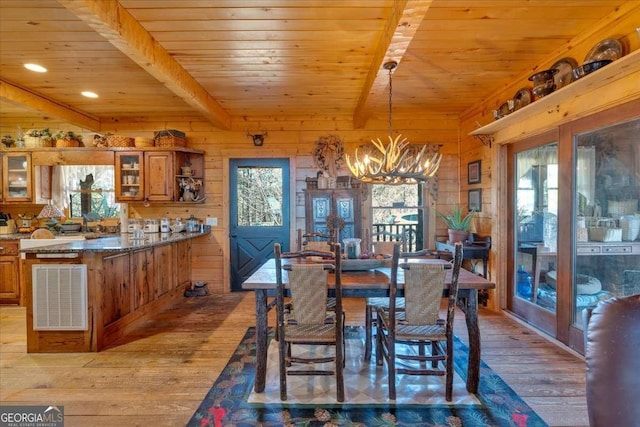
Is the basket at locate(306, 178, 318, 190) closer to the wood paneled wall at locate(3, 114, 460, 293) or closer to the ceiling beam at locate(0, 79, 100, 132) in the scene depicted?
the wood paneled wall at locate(3, 114, 460, 293)

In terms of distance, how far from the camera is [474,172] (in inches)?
176

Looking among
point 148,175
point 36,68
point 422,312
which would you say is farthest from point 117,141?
point 422,312

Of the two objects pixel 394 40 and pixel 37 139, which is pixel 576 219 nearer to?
pixel 394 40

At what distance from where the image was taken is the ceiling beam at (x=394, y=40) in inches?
79.0

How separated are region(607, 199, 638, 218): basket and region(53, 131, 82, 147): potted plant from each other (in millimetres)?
6184

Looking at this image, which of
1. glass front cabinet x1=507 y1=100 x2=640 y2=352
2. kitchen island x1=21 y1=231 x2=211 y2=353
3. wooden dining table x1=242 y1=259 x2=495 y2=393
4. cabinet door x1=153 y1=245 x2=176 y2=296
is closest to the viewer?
wooden dining table x1=242 y1=259 x2=495 y2=393

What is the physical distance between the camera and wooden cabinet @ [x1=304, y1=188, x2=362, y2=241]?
4.59 metres

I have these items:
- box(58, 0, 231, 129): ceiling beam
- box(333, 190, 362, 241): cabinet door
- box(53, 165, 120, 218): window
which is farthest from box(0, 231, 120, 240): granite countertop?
box(333, 190, 362, 241): cabinet door

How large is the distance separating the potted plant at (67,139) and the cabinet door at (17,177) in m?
0.47

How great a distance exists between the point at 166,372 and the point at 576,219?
143 inches

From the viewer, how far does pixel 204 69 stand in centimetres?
326

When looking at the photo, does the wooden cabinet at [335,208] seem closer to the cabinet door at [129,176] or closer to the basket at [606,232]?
the cabinet door at [129,176]

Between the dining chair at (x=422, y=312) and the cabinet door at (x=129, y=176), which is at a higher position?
the cabinet door at (x=129, y=176)

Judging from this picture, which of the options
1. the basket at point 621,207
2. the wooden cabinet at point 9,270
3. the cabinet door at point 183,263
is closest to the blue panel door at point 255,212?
the cabinet door at point 183,263
